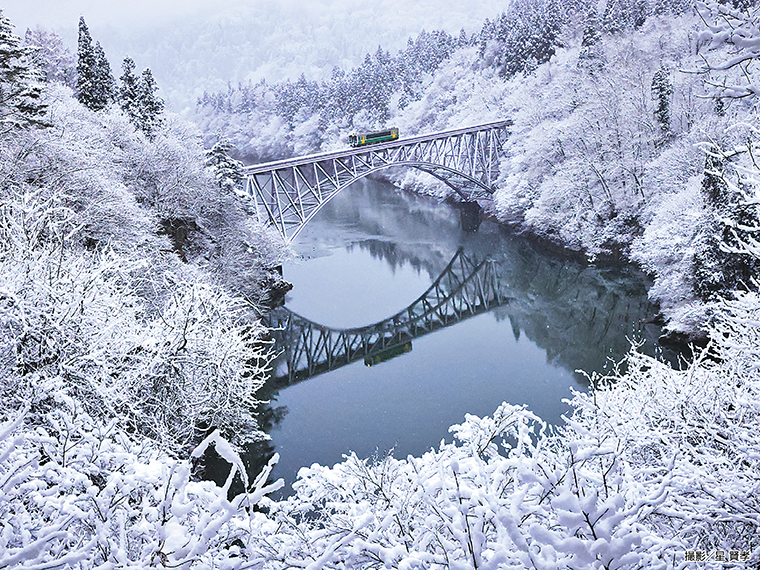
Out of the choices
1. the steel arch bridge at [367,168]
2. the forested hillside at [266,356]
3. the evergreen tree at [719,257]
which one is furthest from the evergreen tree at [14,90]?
the evergreen tree at [719,257]

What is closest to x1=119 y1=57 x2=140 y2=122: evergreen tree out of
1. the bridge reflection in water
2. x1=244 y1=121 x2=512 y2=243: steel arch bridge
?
x1=244 y1=121 x2=512 y2=243: steel arch bridge

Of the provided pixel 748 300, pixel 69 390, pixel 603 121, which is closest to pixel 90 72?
pixel 69 390

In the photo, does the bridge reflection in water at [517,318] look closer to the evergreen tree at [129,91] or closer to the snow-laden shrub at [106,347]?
the snow-laden shrub at [106,347]

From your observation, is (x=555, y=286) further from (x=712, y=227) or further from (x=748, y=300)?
(x=748, y=300)

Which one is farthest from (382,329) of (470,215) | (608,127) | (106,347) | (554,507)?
(470,215)

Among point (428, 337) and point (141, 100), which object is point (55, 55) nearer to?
point (141, 100)

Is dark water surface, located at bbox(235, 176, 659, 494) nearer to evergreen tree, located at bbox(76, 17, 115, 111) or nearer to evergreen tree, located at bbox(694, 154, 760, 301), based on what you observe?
evergreen tree, located at bbox(694, 154, 760, 301)

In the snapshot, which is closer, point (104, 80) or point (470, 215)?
point (104, 80)
